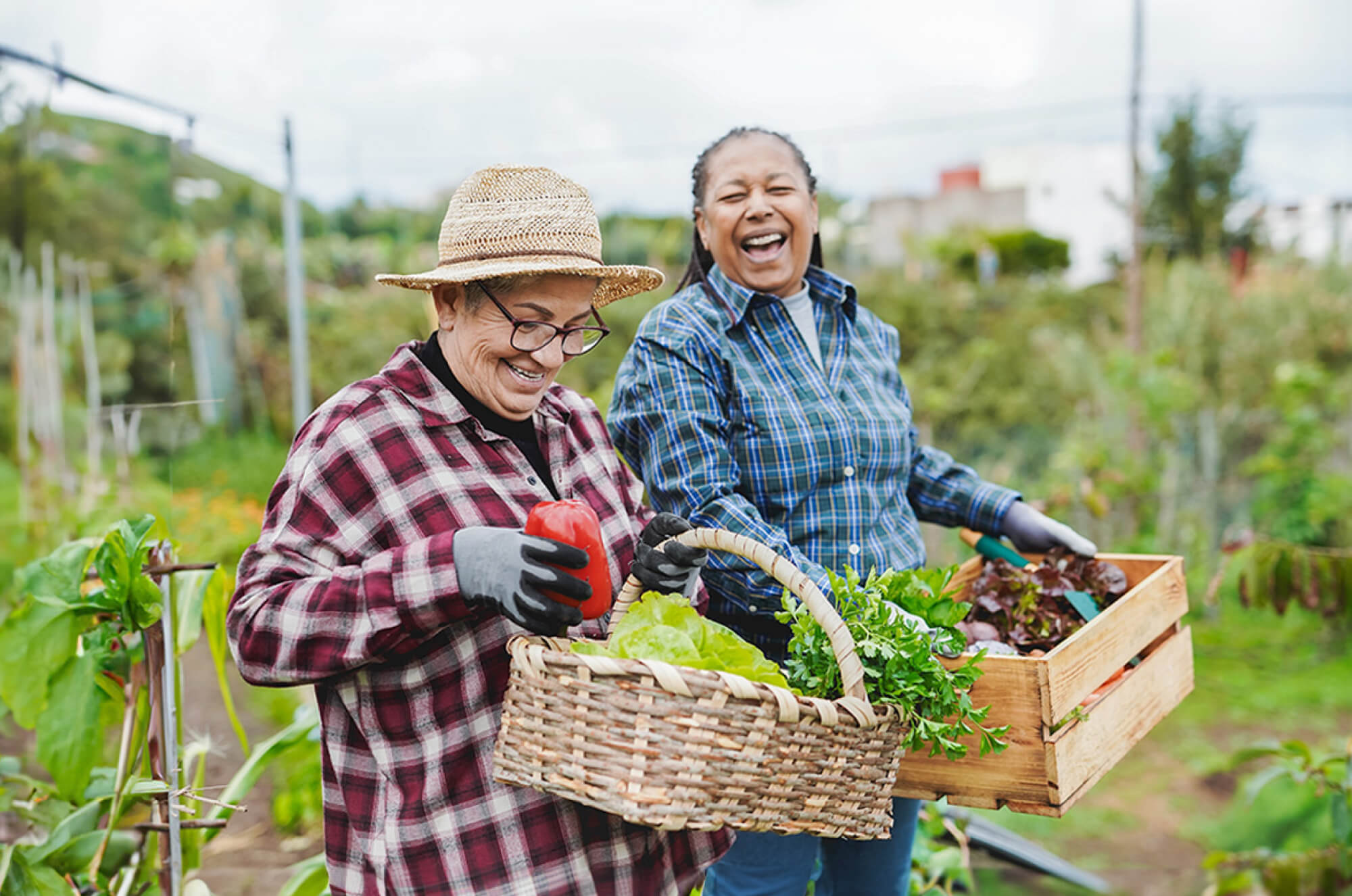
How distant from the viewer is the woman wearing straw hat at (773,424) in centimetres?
184

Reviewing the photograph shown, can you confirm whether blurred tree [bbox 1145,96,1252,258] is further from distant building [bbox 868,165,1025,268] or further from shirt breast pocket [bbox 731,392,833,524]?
shirt breast pocket [bbox 731,392,833,524]

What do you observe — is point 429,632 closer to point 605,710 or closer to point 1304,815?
point 605,710

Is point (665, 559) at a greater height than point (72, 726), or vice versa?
point (665, 559)

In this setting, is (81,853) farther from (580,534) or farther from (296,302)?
(296,302)

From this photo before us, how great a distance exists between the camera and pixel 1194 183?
15125mm

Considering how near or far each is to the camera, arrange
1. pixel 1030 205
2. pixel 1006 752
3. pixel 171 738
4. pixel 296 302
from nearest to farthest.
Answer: pixel 1006 752, pixel 171 738, pixel 296 302, pixel 1030 205

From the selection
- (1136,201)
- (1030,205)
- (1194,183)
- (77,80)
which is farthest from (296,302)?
(1030,205)

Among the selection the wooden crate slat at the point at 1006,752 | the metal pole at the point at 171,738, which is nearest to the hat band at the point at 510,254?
the metal pole at the point at 171,738

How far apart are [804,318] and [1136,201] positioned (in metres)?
7.55

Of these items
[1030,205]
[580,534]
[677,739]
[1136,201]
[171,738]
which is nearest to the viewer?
[677,739]

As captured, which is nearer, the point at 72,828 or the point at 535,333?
the point at 535,333

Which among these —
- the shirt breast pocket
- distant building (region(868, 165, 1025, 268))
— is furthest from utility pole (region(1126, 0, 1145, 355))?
distant building (region(868, 165, 1025, 268))

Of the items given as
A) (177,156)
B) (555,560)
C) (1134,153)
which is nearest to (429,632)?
(555,560)

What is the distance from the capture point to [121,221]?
7730 mm
